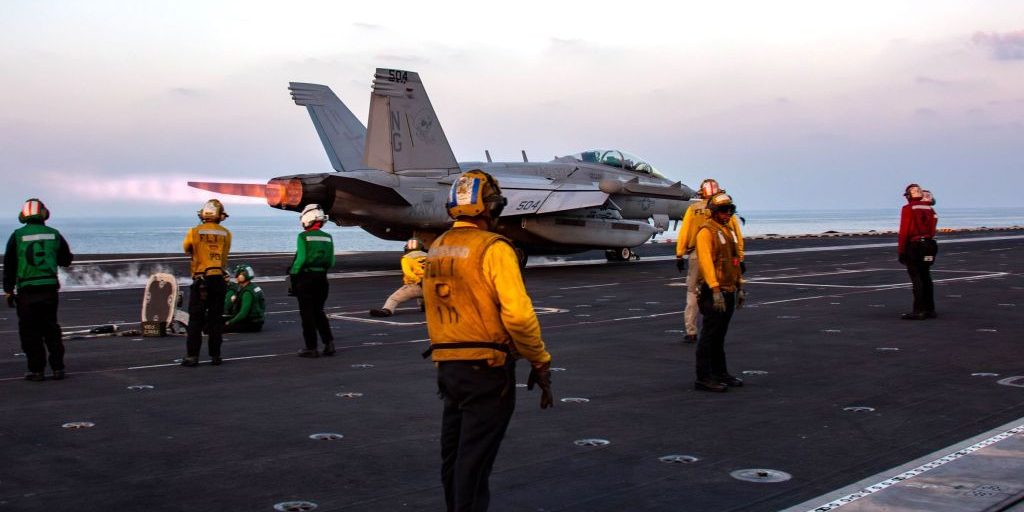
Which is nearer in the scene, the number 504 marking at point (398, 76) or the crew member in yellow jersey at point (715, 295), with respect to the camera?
the crew member in yellow jersey at point (715, 295)

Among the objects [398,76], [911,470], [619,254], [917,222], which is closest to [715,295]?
[911,470]

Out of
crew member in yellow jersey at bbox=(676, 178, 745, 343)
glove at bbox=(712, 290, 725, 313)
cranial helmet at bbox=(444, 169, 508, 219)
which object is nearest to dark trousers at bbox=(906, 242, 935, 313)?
crew member in yellow jersey at bbox=(676, 178, 745, 343)

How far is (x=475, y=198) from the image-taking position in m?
5.43

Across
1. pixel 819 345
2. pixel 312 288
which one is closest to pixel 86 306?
pixel 312 288

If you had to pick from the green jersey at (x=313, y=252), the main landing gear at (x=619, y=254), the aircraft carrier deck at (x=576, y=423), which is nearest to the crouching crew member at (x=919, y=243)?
the aircraft carrier deck at (x=576, y=423)

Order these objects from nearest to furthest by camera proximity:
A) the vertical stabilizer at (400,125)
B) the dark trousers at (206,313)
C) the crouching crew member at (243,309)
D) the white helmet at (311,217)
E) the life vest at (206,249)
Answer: the dark trousers at (206,313), the life vest at (206,249), the white helmet at (311,217), the crouching crew member at (243,309), the vertical stabilizer at (400,125)

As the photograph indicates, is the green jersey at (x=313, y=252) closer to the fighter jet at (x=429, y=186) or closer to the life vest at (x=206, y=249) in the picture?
the life vest at (x=206, y=249)

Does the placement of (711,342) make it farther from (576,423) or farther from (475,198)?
(475,198)

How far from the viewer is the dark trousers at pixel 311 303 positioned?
1298 cm

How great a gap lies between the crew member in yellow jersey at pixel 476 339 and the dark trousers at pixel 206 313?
7520 mm

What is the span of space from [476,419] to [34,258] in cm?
813

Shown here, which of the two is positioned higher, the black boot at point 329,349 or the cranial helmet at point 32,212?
the cranial helmet at point 32,212

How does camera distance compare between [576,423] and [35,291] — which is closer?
[576,423]

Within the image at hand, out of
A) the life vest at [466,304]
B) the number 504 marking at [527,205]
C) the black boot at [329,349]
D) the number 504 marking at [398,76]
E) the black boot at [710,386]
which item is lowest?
the black boot at [710,386]
